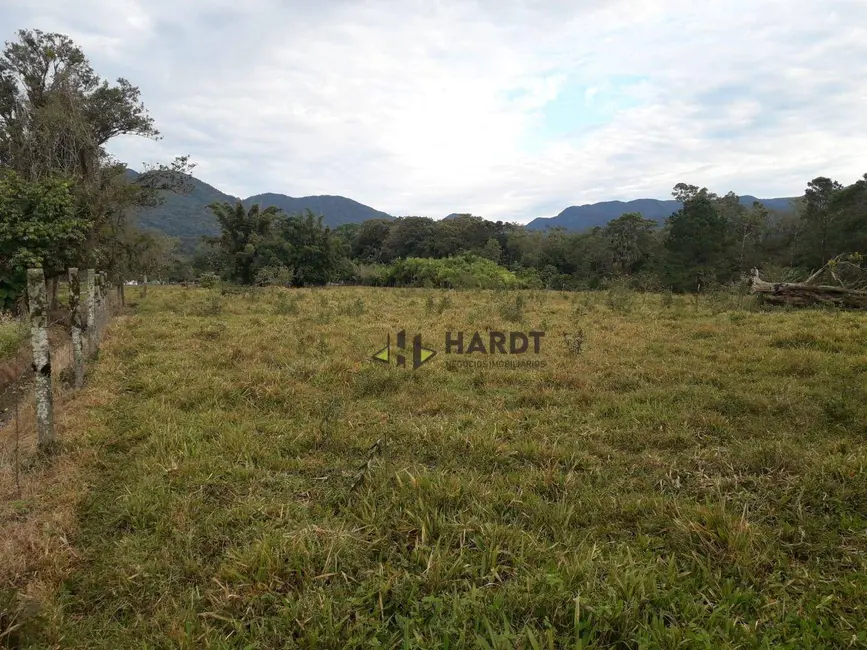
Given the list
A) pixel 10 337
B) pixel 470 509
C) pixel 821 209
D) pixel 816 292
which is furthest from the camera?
pixel 821 209

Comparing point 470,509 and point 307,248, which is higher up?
point 307,248

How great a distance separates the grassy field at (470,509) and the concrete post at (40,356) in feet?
1.64

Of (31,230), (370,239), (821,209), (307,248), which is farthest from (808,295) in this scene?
(370,239)

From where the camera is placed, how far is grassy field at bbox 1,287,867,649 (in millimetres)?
2377

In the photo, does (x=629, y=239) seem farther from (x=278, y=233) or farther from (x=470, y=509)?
(x=470, y=509)

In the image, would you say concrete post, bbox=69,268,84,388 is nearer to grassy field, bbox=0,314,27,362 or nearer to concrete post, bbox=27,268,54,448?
concrete post, bbox=27,268,54,448

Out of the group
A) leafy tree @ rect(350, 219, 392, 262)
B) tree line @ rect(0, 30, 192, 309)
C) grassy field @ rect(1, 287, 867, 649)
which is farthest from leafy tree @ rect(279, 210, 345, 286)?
grassy field @ rect(1, 287, 867, 649)

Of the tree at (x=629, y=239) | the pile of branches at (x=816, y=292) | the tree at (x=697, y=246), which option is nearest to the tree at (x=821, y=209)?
the tree at (x=697, y=246)

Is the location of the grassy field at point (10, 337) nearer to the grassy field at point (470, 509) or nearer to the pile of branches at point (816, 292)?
the grassy field at point (470, 509)

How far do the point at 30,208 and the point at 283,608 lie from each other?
48.6 ft

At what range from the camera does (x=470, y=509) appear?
131 inches

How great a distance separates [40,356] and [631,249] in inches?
1846

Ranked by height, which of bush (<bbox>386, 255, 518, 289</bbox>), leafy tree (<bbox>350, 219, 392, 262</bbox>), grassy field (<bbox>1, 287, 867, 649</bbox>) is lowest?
grassy field (<bbox>1, 287, 867, 649</bbox>)

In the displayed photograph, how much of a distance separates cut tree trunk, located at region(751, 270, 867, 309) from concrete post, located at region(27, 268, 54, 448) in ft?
54.6
